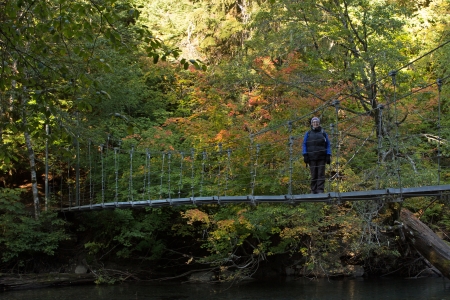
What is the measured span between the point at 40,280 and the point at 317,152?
5438 mm

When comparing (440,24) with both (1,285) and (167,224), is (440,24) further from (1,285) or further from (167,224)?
(1,285)

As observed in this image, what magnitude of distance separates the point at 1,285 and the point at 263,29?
5255 millimetres

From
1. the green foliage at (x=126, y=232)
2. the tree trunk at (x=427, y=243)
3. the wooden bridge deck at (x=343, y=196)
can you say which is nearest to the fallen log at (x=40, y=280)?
the green foliage at (x=126, y=232)

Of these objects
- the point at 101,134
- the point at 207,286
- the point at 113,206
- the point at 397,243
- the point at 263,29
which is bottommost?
the point at 207,286

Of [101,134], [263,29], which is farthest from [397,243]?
[101,134]

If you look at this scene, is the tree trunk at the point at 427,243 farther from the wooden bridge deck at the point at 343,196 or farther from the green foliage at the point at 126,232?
the green foliage at the point at 126,232

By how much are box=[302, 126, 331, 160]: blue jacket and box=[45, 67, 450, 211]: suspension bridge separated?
0.48 feet

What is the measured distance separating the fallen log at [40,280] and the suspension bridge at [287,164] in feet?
3.61

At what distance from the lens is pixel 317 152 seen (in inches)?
166

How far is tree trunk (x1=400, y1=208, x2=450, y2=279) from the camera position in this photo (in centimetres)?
535

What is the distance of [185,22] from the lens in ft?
34.7

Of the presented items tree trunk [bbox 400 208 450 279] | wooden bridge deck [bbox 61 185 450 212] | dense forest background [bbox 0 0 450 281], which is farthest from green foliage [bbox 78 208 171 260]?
tree trunk [bbox 400 208 450 279]

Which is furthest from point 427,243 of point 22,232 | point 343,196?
point 22,232

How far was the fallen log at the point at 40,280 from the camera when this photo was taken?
301 inches
